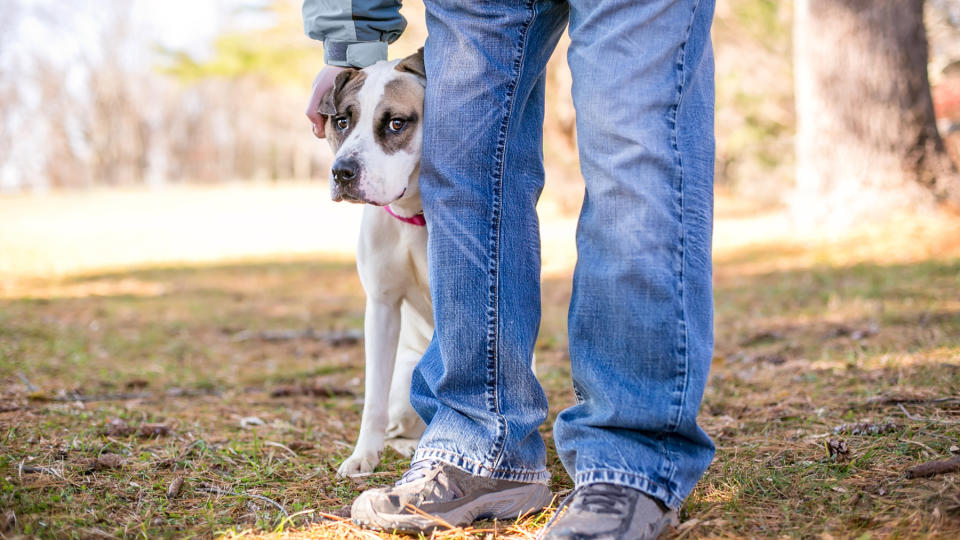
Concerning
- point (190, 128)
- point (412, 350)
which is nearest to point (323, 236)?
point (412, 350)

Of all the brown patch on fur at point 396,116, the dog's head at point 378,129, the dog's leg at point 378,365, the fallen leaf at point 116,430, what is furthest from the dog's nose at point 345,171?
the fallen leaf at point 116,430

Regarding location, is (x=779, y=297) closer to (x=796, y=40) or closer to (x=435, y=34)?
(x=796, y=40)

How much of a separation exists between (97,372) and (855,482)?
10.6 feet

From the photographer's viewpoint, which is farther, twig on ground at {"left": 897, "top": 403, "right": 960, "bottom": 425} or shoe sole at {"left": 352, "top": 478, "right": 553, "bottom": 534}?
twig on ground at {"left": 897, "top": 403, "right": 960, "bottom": 425}

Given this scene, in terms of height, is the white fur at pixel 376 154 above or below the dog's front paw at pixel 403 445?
above

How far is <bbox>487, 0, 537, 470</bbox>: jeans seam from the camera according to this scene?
176 cm

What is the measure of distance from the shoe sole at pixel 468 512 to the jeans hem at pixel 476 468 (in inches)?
1.1

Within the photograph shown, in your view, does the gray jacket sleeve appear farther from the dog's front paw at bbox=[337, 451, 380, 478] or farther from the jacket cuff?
the dog's front paw at bbox=[337, 451, 380, 478]

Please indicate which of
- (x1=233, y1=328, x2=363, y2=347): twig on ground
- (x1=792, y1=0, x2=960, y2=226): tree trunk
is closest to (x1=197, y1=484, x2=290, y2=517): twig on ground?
(x1=233, y1=328, x2=363, y2=347): twig on ground

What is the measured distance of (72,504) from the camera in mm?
1745

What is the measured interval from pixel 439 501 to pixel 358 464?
548mm

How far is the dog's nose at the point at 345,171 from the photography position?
6.93 ft

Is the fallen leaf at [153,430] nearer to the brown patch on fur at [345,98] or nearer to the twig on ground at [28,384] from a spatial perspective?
the twig on ground at [28,384]

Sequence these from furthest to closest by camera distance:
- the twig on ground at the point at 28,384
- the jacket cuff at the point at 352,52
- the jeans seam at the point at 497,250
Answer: the twig on ground at the point at 28,384 < the jacket cuff at the point at 352,52 < the jeans seam at the point at 497,250
